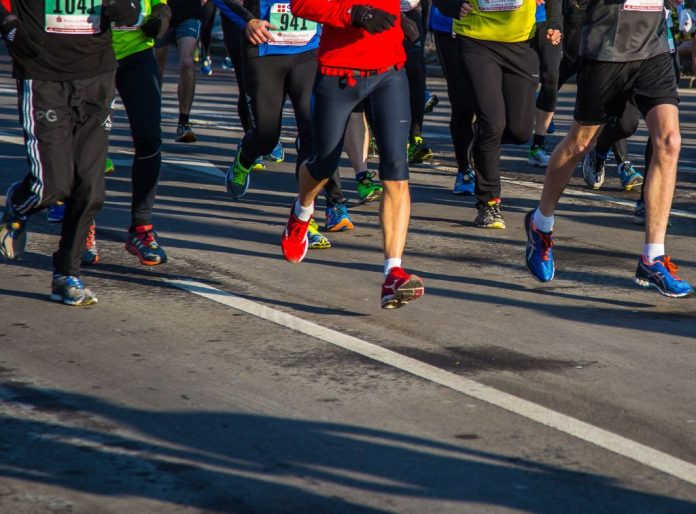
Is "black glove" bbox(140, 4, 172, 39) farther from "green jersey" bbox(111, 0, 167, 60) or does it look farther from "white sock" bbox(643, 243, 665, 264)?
"white sock" bbox(643, 243, 665, 264)

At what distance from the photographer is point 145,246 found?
25.5 ft

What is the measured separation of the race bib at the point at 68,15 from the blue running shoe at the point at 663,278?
2.97m

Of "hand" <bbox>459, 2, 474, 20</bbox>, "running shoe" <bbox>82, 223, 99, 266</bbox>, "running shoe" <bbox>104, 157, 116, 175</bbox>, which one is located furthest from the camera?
"running shoe" <bbox>104, 157, 116, 175</bbox>

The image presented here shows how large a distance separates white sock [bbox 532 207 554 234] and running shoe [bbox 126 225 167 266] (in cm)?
203

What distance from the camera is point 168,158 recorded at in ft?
40.6

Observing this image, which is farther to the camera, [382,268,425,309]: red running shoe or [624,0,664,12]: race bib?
[624,0,664,12]: race bib

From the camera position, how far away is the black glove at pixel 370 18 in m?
6.48

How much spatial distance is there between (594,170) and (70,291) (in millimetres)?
5332

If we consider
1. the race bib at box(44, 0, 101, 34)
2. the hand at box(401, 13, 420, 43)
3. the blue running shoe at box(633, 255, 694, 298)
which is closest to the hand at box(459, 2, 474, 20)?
the hand at box(401, 13, 420, 43)

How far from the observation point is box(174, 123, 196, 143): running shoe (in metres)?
13.7

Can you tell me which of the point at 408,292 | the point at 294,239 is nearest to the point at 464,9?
the point at 294,239

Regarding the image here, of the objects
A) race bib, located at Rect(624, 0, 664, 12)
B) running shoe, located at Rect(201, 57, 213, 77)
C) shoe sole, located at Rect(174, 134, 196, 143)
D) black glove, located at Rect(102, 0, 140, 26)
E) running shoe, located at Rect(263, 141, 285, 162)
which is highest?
race bib, located at Rect(624, 0, 664, 12)

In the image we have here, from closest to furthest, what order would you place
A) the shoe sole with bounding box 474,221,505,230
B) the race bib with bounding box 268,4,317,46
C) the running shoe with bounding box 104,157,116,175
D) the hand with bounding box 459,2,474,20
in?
the race bib with bounding box 268,4,317,46
the hand with bounding box 459,2,474,20
the shoe sole with bounding box 474,221,505,230
the running shoe with bounding box 104,157,116,175

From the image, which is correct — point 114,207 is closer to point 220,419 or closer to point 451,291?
point 451,291
